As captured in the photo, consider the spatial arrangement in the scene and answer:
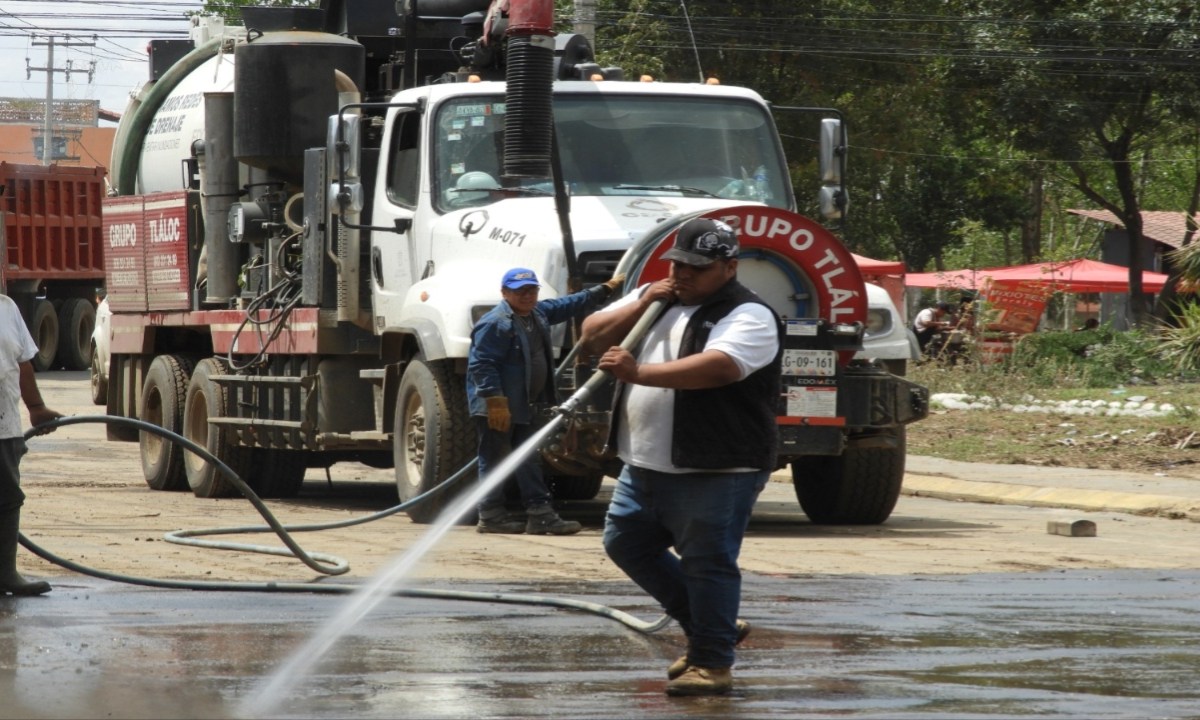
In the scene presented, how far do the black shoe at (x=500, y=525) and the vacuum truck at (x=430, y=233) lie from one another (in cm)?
41

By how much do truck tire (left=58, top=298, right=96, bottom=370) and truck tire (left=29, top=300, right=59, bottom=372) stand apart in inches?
7.5

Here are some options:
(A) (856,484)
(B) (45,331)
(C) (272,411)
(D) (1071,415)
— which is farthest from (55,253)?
(A) (856,484)

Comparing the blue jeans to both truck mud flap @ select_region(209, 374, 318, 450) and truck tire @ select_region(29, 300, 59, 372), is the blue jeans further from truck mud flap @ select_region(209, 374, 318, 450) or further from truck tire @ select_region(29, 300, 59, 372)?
truck tire @ select_region(29, 300, 59, 372)

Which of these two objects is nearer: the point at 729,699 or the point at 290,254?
the point at 729,699

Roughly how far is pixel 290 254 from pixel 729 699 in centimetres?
924

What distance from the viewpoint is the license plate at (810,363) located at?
38.2 ft

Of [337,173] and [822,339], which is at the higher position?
[337,173]

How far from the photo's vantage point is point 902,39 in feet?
122

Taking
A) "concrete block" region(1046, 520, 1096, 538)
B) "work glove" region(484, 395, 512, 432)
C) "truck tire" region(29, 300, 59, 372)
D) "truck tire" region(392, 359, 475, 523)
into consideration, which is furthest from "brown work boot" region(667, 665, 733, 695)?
"truck tire" region(29, 300, 59, 372)

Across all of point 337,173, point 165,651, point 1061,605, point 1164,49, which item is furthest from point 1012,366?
point 165,651

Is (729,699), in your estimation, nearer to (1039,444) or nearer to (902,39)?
(1039,444)

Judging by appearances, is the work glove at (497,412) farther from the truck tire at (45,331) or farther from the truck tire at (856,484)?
the truck tire at (45,331)

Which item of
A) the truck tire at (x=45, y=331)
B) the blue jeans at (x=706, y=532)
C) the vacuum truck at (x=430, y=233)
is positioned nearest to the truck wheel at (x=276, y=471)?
the vacuum truck at (x=430, y=233)

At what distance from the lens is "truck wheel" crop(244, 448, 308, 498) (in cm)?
1614
